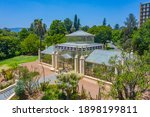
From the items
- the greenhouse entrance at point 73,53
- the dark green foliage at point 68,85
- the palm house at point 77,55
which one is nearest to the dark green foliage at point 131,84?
the dark green foliage at point 68,85

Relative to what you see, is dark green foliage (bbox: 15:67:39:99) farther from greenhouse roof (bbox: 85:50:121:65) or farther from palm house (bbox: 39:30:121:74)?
greenhouse roof (bbox: 85:50:121:65)

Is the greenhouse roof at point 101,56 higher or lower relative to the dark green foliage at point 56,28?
lower

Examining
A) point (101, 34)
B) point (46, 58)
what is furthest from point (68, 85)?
point (101, 34)

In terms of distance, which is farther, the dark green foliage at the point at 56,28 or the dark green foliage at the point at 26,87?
the dark green foliage at the point at 56,28

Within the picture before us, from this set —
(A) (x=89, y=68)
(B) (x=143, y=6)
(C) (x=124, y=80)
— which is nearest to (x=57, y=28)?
(A) (x=89, y=68)

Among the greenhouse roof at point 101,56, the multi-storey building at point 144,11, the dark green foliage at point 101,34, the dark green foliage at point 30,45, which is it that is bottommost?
the greenhouse roof at point 101,56

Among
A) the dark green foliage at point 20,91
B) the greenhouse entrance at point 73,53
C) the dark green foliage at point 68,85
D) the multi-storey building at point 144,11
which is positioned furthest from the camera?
the multi-storey building at point 144,11

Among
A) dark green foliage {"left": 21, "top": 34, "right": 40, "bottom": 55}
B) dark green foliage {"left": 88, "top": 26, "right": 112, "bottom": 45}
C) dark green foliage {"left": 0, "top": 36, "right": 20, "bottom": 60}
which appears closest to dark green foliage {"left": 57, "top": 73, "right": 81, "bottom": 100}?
dark green foliage {"left": 21, "top": 34, "right": 40, "bottom": 55}

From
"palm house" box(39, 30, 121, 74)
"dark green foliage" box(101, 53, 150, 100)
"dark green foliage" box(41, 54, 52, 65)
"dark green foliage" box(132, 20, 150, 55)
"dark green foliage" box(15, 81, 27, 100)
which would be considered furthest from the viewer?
"dark green foliage" box(132, 20, 150, 55)

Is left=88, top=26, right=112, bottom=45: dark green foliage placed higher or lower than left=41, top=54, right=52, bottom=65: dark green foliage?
higher

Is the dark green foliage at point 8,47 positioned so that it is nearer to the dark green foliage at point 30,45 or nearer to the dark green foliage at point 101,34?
the dark green foliage at point 30,45

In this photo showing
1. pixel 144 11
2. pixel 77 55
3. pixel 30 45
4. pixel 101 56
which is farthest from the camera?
pixel 144 11

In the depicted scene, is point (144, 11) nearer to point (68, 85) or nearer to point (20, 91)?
point (68, 85)

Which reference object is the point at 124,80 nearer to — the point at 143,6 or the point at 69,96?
the point at 69,96
